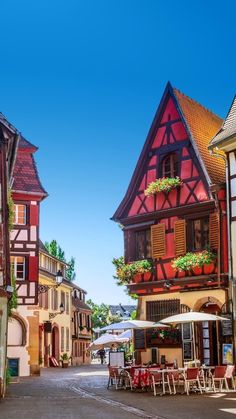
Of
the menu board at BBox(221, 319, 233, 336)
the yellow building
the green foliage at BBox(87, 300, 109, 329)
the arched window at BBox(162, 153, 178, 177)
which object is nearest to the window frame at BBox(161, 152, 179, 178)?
the arched window at BBox(162, 153, 178, 177)

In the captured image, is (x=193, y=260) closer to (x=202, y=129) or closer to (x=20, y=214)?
(x=202, y=129)

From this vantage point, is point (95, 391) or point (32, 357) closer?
point (95, 391)

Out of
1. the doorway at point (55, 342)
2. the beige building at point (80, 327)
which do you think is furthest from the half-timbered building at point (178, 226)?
the beige building at point (80, 327)

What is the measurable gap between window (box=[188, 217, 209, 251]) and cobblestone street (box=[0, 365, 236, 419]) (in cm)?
658

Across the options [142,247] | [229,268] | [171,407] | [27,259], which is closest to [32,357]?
[27,259]

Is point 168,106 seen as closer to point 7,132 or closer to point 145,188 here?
point 145,188

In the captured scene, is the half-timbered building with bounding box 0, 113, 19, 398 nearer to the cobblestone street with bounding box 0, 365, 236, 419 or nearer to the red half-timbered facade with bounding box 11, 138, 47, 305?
the cobblestone street with bounding box 0, 365, 236, 419

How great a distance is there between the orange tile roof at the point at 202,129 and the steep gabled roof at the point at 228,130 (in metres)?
1.41

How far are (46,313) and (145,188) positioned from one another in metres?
23.0

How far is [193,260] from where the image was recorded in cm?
2569

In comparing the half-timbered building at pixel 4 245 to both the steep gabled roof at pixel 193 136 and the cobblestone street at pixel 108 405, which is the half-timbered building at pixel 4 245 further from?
the steep gabled roof at pixel 193 136

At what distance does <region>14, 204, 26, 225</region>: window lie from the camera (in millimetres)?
36750

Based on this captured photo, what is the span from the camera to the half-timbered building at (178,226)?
2566cm

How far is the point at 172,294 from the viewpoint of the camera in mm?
27516
